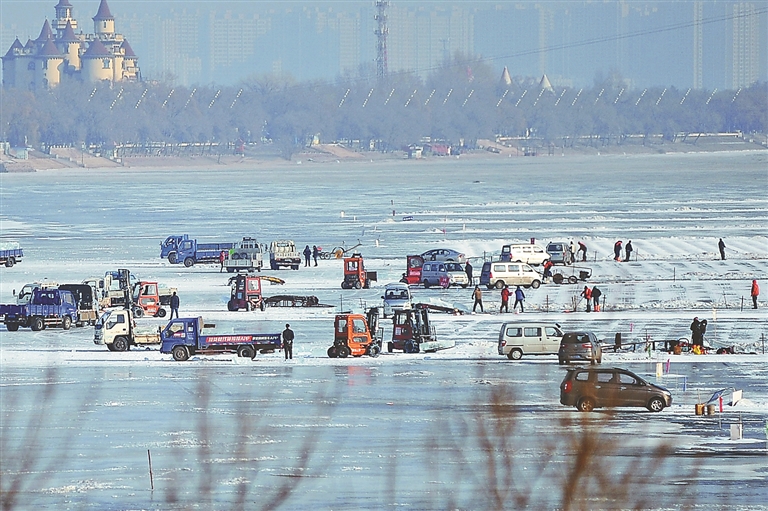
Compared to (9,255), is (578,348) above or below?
below

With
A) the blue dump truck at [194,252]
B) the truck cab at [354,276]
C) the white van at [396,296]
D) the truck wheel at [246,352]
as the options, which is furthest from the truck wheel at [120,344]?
the blue dump truck at [194,252]

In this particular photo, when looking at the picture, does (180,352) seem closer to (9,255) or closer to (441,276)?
(441,276)

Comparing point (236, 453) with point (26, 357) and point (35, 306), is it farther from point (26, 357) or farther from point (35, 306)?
point (35, 306)

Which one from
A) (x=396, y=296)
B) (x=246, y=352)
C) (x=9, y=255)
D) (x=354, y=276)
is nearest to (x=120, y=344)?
(x=246, y=352)

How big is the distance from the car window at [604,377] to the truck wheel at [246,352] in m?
8.38

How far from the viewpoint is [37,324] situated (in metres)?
37.6

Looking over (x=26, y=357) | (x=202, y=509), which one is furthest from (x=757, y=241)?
(x=202, y=509)

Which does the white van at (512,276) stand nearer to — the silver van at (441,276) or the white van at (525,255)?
the silver van at (441,276)

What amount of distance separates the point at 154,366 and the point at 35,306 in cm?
840

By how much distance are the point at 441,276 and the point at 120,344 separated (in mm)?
15871

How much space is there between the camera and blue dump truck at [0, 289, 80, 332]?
3753cm

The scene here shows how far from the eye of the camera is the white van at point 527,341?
31125 mm

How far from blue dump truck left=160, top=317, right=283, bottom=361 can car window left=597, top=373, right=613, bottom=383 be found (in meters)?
8.25

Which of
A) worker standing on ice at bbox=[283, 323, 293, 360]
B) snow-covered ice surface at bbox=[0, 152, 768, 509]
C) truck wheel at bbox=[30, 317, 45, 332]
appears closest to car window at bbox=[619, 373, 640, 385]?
snow-covered ice surface at bbox=[0, 152, 768, 509]
